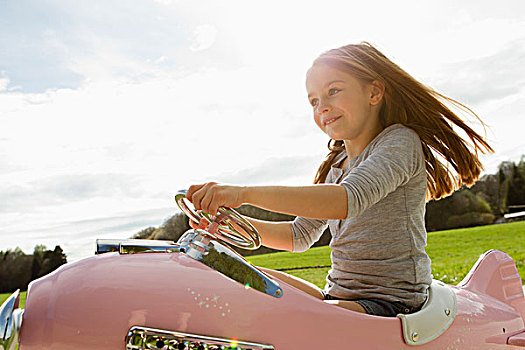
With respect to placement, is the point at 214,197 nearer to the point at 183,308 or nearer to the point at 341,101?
the point at 183,308

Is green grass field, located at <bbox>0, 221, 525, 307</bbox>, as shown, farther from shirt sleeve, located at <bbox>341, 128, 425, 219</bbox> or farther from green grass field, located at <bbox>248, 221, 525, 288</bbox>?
shirt sleeve, located at <bbox>341, 128, 425, 219</bbox>

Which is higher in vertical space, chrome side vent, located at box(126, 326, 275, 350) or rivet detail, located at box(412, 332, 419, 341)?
chrome side vent, located at box(126, 326, 275, 350)

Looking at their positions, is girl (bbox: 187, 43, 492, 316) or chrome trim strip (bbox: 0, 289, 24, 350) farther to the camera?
girl (bbox: 187, 43, 492, 316)

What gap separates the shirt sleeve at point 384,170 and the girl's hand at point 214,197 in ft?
1.15

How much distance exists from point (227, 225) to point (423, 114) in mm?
962

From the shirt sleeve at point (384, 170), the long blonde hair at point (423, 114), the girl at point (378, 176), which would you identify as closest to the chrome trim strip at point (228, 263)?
the girl at point (378, 176)

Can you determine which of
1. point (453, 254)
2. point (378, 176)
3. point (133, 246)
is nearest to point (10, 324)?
point (133, 246)

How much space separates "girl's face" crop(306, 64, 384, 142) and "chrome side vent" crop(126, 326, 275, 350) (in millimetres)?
944

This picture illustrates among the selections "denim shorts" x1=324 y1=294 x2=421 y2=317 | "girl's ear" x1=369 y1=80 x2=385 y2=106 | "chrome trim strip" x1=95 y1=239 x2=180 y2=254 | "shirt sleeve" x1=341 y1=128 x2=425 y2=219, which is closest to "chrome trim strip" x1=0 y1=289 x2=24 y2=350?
"chrome trim strip" x1=95 y1=239 x2=180 y2=254

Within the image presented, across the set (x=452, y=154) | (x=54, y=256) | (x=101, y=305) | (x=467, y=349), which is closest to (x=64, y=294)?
(x=101, y=305)

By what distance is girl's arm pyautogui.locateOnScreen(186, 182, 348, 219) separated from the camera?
3.92 ft

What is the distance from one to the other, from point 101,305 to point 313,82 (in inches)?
43.5

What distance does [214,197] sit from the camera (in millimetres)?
1190

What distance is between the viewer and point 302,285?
1607mm
